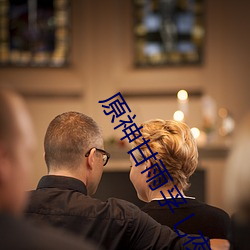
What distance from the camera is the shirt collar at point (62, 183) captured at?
245cm

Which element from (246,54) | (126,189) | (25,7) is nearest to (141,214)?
(126,189)

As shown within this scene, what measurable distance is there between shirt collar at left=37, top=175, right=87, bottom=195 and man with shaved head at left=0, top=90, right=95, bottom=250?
4.10 ft

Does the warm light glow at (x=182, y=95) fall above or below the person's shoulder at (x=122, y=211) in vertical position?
below

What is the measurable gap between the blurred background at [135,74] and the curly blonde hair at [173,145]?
5.16 meters

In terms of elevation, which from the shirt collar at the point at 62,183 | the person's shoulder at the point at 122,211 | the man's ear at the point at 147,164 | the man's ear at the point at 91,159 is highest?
the man's ear at the point at 91,159

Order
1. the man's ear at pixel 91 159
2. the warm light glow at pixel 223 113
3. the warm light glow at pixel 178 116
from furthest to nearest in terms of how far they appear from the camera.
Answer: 1. the warm light glow at pixel 223 113
2. the warm light glow at pixel 178 116
3. the man's ear at pixel 91 159

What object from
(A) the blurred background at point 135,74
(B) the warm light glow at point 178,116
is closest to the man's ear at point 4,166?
(B) the warm light glow at point 178,116

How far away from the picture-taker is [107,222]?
7.73ft

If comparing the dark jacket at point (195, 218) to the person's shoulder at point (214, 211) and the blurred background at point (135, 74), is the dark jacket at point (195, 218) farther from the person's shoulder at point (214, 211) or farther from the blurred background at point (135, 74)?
the blurred background at point (135, 74)

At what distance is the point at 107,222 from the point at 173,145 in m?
0.48

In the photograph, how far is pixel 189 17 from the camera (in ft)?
29.0

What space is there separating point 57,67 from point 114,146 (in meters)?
1.52

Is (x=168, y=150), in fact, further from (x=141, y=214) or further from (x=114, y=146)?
(x=114, y=146)

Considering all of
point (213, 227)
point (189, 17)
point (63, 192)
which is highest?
point (189, 17)
